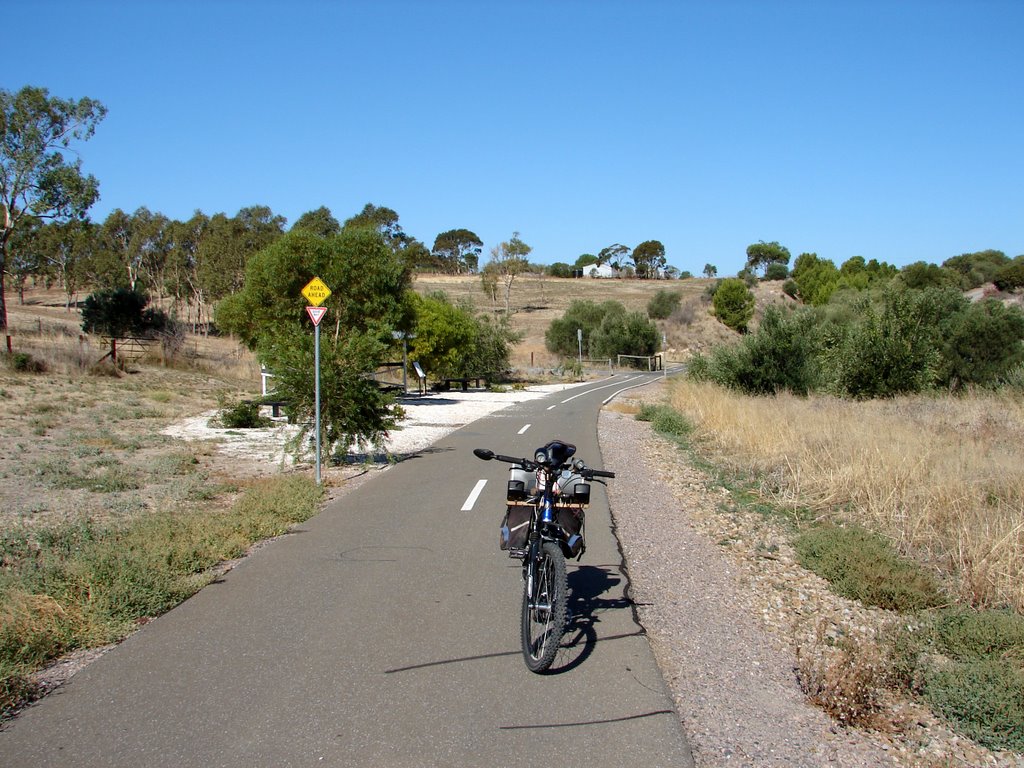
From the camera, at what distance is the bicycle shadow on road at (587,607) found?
5855 mm

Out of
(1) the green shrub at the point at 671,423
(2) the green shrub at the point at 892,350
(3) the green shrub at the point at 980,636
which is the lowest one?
(1) the green shrub at the point at 671,423

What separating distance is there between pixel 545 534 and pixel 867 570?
3.53 m

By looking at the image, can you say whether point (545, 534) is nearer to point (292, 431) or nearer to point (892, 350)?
point (292, 431)

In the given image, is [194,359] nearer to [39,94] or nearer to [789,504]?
[39,94]

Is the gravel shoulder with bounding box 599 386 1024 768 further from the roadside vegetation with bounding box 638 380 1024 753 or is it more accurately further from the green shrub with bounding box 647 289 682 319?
the green shrub with bounding box 647 289 682 319

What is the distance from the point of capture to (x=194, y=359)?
43281 millimetres

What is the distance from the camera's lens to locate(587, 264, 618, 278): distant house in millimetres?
166000

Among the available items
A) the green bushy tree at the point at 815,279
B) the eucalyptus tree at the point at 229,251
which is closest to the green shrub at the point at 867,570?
the eucalyptus tree at the point at 229,251

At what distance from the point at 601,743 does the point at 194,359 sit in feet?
139

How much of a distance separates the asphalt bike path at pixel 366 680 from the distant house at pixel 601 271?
159 metres

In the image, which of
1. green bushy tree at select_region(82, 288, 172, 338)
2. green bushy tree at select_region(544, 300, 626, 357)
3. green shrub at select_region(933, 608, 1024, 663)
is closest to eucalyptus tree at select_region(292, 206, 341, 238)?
green bushy tree at select_region(82, 288, 172, 338)

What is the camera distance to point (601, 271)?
169375 mm

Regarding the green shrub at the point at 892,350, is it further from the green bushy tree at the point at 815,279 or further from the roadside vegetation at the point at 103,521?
the green bushy tree at the point at 815,279

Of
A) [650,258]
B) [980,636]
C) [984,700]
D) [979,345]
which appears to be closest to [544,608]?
[984,700]
